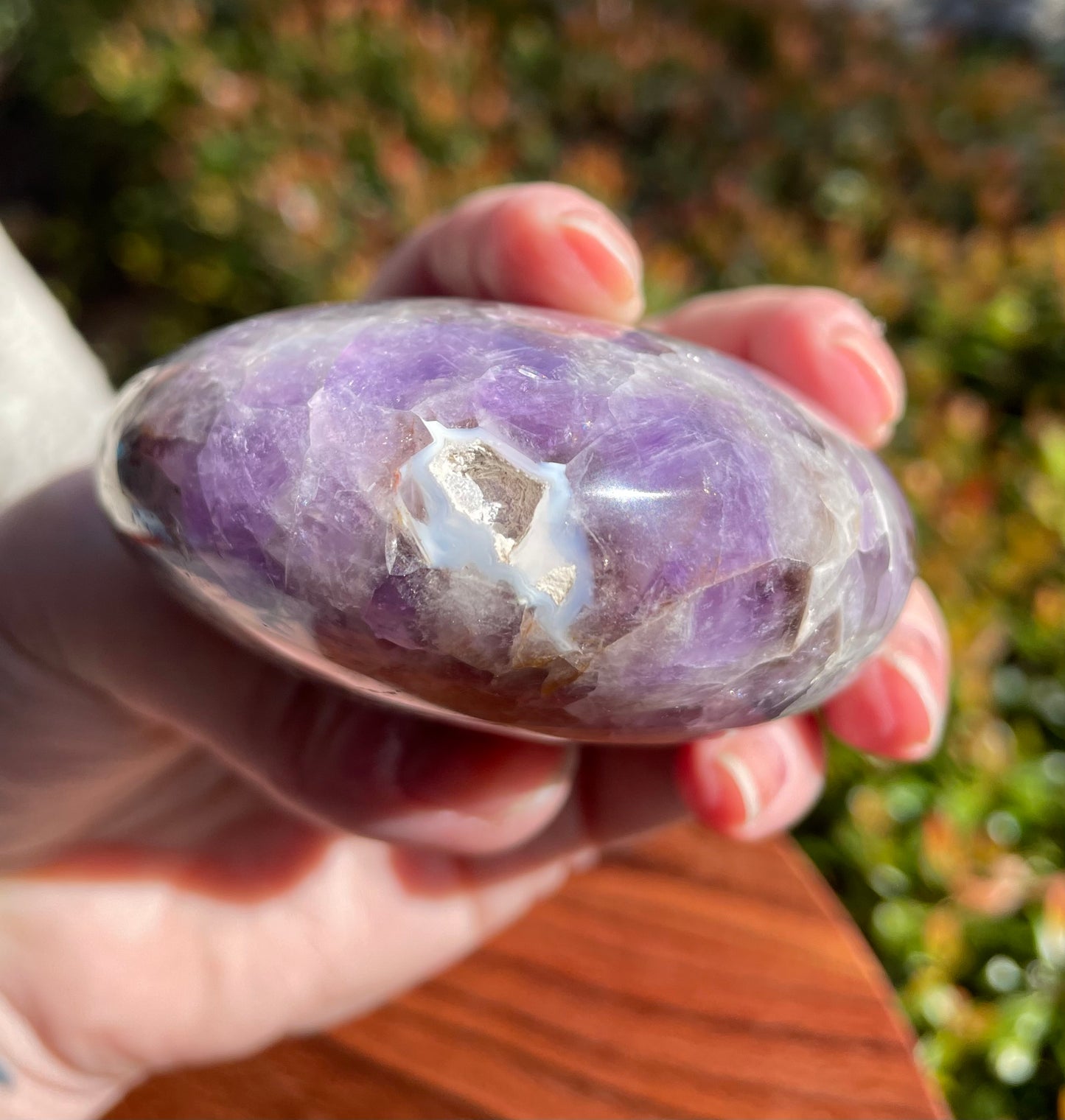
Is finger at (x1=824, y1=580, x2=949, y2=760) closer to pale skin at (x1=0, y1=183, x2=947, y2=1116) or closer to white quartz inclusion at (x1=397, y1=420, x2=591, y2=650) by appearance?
pale skin at (x1=0, y1=183, x2=947, y2=1116)

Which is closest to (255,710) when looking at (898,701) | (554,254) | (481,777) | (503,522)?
(481,777)

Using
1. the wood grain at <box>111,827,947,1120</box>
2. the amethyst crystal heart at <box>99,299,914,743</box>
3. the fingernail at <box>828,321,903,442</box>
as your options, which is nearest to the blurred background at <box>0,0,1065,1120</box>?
the wood grain at <box>111,827,947,1120</box>

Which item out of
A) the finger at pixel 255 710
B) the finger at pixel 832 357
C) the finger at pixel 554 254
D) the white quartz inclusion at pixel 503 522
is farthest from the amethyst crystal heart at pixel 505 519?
the finger at pixel 832 357

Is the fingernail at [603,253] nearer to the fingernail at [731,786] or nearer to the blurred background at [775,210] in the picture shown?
the fingernail at [731,786]

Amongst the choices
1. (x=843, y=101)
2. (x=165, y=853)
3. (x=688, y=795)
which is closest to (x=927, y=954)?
(x=688, y=795)

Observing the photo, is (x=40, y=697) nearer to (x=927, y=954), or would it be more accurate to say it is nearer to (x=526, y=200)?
(x=526, y=200)

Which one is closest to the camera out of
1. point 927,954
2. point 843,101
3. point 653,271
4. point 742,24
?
point 927,954
